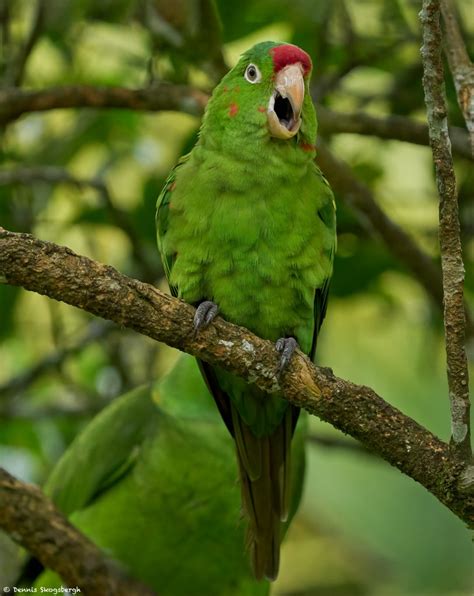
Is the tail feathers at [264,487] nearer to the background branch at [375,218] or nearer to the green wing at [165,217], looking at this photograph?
the green wing at [165,217]

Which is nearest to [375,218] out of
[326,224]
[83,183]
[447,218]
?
[326,224]

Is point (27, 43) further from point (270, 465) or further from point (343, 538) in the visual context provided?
point (343, 538)

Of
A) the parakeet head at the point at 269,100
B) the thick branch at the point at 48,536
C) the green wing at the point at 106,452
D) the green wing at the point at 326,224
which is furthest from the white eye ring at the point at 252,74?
the thick branch at the point at 48,536

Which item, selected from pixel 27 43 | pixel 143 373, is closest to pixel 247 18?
pixel 27 43

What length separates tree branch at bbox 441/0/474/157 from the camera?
2.23 metres

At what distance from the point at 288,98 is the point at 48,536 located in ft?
4.05

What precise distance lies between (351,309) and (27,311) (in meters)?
1.43

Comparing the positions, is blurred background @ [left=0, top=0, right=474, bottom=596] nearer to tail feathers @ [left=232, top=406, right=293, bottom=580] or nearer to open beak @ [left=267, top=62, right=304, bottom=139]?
open beak @ [left=267, top=62, right=304, bottom=139]

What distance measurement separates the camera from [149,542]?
289 centimetres

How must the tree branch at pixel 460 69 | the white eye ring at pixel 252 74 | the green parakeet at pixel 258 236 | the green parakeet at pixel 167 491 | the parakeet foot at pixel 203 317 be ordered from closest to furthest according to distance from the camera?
the parakeet foot at pixel 203 317 < the tree branch at pixel 460 69 < the green parakeet at pixel 258 236 < the white eye ring at pixel 252 74 < the green parakeet at pixel 167 491

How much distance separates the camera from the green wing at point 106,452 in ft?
9.64

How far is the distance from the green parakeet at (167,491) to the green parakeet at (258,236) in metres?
0.25

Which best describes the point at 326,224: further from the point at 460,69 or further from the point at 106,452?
the point at 106,452

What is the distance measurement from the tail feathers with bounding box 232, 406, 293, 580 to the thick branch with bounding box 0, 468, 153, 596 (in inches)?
16.6
